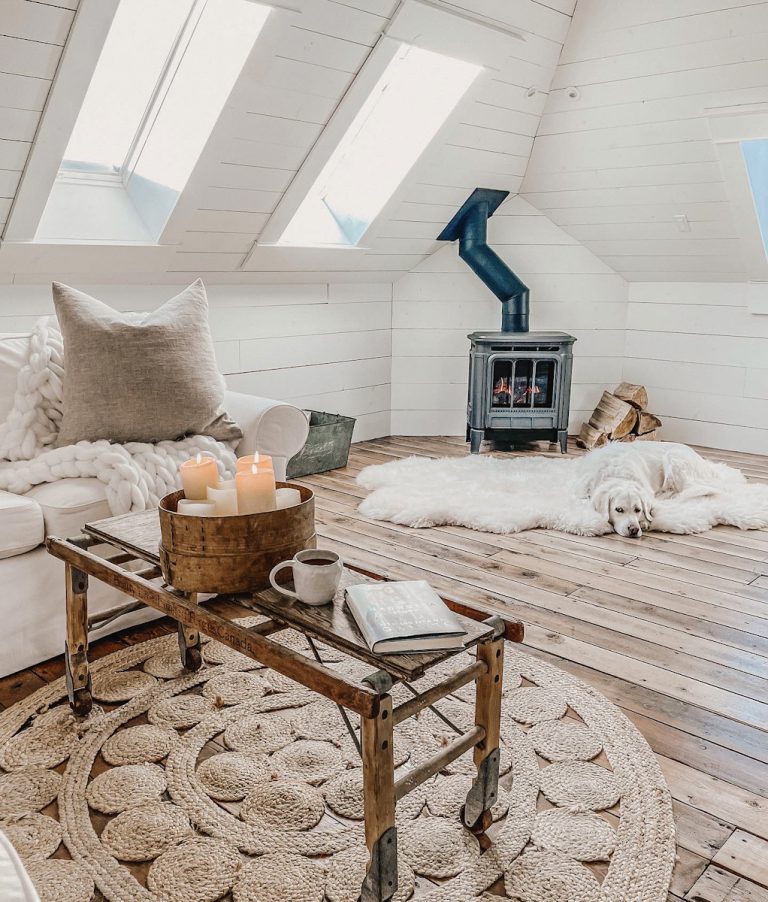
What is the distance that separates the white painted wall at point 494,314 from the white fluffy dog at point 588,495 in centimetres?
113

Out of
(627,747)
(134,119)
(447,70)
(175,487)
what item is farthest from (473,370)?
(627,747)

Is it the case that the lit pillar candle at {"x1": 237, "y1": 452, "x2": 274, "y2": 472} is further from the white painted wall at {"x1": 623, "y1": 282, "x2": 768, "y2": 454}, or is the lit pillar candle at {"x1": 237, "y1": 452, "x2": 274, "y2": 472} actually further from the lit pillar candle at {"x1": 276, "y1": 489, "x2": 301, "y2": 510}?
the white painted wall at {"x1": 623, "y1": 282, "x2": 768, "y2": 454}

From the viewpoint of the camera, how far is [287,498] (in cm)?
161

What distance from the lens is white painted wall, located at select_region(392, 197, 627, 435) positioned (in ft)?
16.1

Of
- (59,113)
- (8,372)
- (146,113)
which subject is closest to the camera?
(8,372)

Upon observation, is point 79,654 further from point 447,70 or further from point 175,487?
point 447,70

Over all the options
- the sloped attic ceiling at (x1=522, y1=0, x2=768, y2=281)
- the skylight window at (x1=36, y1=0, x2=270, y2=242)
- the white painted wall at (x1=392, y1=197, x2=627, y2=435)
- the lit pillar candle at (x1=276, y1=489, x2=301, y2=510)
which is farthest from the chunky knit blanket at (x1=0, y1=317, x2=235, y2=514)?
the white painted wall at (x1=392, y1=197, x2=627, y2=435)

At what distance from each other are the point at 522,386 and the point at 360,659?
3.52 m

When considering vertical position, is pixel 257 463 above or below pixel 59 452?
above

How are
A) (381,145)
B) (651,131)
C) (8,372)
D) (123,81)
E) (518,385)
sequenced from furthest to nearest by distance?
(518,385), (381,145), (651,131), (123,81), (8,372)

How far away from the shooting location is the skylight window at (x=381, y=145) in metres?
3.74

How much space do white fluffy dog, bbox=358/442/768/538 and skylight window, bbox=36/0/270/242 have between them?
1.61m

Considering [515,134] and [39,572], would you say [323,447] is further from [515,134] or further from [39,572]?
[39,572]

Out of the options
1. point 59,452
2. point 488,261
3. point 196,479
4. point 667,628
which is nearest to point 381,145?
point 488,261
